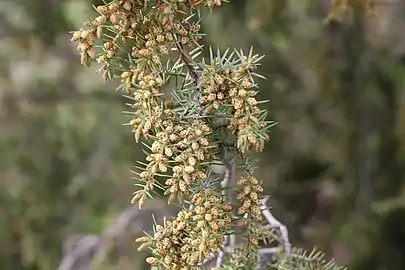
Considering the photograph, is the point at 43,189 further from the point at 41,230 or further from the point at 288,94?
the point at 288,94

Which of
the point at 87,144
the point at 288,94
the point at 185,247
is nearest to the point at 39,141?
the point at 87,144

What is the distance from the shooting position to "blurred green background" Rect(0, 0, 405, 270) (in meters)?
2.03

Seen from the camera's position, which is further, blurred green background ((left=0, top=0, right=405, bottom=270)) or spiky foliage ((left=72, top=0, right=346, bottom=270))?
blurred green background ((left=0, top=0, right=405, bottom=270))

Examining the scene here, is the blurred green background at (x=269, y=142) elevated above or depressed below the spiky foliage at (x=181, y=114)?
above

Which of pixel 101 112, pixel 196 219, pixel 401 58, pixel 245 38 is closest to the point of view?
pixel 196 219

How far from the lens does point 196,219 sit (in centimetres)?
78

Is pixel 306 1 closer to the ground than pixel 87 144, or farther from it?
closer to the ground

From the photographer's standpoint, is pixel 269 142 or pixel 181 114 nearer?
pixel 181 114

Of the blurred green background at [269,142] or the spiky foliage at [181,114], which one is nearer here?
the spiky foliage at [181,114]

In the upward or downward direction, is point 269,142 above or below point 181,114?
above

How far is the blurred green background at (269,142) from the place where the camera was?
80.0 inches

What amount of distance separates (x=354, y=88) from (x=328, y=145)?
25 cm

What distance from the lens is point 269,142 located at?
2.18 metres

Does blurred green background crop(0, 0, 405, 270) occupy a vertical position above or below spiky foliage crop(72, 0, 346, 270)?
above
